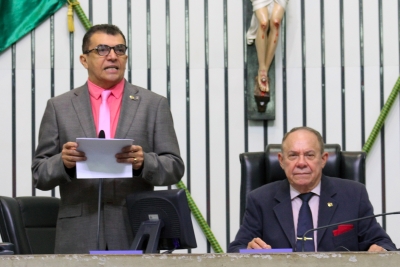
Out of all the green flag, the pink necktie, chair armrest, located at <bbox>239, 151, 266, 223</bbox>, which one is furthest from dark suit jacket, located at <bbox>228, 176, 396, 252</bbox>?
the green flag

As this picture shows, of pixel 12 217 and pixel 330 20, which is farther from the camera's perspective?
pixel 330 20

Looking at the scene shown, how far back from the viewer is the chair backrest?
3.05 metres

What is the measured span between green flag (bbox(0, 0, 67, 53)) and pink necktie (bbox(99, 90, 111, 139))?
2.01 metres

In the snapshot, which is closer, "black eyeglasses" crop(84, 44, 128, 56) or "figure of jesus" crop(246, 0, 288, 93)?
"black eyeglasses" crop(84, 44, 128, 56)

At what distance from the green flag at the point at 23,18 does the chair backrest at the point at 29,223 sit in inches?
70.8

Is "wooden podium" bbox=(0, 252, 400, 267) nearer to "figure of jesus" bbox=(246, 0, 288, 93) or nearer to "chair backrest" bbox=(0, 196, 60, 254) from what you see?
A: "chair backrest" bbox=(0, 196, 60, 254)

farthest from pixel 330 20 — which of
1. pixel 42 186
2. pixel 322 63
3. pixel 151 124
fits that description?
pixel 42 186

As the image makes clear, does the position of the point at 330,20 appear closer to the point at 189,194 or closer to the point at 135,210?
the point at 189,194

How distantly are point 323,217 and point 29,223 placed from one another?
122cm

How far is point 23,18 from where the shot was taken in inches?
203

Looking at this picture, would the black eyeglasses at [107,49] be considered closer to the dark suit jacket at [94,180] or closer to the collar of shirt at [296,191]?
the dark suit jacket at [94,180]

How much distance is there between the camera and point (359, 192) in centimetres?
339

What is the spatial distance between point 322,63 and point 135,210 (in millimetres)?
2506

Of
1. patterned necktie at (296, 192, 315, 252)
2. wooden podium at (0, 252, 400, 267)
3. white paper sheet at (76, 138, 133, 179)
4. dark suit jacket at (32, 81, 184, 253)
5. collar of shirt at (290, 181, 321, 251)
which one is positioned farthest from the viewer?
collar of shirt at (290, 181, 321, 251)
